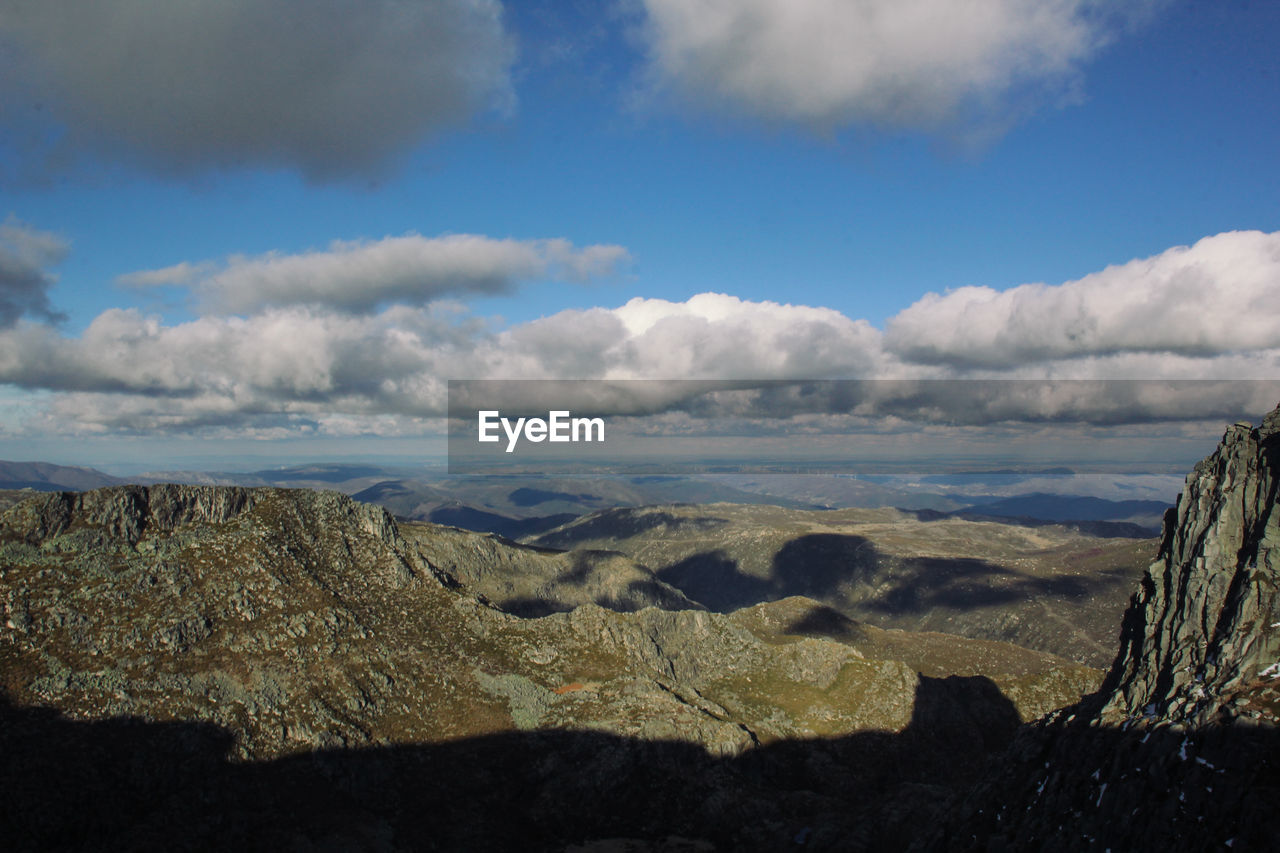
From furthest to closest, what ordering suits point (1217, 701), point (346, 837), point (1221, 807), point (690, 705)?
point (690, 705) < point (346, 837) < point (1217, 701) < point (1221, 807)

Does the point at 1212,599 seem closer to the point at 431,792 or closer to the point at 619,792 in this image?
the point at 619,792

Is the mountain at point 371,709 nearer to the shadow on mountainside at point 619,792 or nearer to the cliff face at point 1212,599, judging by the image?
the shadow on mountainside at point 619,792

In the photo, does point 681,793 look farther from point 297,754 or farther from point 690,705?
point 297,754

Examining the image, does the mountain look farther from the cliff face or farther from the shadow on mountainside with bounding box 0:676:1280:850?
the cliff face

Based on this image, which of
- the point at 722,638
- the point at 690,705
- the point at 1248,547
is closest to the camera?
the point at 1248,547

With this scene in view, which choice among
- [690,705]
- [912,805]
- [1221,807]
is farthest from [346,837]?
[1221,807]

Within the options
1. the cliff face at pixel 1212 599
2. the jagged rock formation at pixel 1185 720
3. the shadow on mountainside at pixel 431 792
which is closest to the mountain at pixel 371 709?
the shadow on mountainside at pixel 431 792
